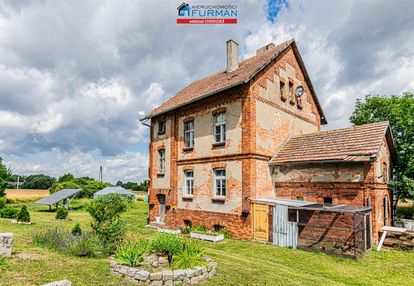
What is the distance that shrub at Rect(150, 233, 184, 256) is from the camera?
8.12 meters

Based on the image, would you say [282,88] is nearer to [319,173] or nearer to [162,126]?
[319,173]

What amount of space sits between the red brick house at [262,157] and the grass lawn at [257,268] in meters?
1.88

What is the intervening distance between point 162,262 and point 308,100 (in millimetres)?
16439

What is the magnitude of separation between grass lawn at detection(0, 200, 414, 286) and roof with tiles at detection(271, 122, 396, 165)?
14.6 ft

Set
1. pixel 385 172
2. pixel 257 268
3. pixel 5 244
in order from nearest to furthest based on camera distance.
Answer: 1. pixel 5 244
2. pixel 257 268
3. pixel 385 172

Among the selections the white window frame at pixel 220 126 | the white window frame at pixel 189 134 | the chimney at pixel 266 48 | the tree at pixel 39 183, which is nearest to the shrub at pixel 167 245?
the white window frame at pixel 220 126

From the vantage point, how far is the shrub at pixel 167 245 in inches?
320

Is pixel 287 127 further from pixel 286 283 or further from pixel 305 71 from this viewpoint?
pixel 286 283

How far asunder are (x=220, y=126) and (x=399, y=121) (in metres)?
16.0

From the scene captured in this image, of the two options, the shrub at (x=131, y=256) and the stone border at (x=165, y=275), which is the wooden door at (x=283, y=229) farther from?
the shrub at (x=131, y=256)

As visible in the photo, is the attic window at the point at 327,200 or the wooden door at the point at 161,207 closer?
the attic window at the point at 327,200

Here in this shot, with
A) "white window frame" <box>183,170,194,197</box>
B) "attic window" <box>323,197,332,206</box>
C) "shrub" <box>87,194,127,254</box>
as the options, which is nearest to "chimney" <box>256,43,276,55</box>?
"white window frame" <box>183,170,194,197</box>

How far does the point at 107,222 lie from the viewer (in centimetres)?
994

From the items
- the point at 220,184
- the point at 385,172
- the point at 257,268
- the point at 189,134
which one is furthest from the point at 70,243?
the point at 385,172
